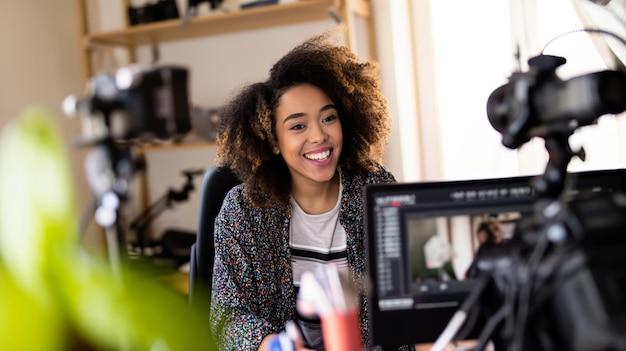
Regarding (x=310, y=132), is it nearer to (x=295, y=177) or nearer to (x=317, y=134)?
(x=317, y=134)

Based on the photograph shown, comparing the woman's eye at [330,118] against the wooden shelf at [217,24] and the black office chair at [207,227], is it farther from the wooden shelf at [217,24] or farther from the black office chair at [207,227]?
the wooden shelf at [217,24]

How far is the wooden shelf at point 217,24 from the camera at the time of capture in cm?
250

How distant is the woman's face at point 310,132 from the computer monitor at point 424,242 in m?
0.62

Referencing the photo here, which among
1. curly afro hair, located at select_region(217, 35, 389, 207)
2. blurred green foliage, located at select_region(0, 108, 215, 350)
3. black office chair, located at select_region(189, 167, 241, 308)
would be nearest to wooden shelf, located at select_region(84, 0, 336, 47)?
curly afro hair, located at select_region(217, 35, 389, 207)

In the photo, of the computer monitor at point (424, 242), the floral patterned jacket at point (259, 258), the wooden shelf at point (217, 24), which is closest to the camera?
the computer monitor at point (424, 242)

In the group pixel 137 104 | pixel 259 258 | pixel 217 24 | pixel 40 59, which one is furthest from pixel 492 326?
pixel 40 59

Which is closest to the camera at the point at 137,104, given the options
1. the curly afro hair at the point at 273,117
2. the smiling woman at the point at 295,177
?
the smiling woman at the point at 295,177

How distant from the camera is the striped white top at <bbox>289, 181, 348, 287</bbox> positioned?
4.98 ft

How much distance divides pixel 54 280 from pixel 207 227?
1.03 m

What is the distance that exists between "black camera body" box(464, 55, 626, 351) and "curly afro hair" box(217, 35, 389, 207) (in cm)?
83

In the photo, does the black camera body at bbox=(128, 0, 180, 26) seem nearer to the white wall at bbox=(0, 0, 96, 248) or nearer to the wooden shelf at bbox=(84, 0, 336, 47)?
the wooden shelf at bbox=(84, 0, 336, 47)

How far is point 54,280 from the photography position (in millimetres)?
504

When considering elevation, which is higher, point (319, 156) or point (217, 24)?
point (217, 24)

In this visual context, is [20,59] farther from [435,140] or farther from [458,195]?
[458,195]
